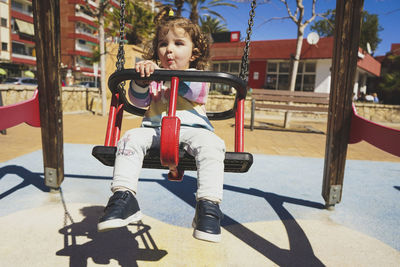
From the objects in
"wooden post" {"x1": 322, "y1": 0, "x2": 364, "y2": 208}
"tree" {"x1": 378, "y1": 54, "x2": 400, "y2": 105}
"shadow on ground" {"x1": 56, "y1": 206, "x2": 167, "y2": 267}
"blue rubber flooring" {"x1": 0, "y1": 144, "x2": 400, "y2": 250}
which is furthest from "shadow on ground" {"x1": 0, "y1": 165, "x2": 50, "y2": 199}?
"tree" {"x1": 378, "y1": 54, "x2": 400, "y2": 105}

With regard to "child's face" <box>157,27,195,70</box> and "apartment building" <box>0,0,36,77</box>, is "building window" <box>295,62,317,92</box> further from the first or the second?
"apartment building" <box>0,0,36,77</box>

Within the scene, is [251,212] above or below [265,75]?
below

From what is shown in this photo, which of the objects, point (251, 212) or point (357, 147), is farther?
point (357, 147)

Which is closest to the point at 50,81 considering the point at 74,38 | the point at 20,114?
the point at 20,114

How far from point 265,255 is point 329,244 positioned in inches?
20.3

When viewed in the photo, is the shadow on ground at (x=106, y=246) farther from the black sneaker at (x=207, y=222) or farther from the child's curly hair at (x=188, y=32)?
the child's curly hair at (x=188, y=32)

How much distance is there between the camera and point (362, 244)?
2.01m

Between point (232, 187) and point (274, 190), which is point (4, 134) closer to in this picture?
point (232, 187)

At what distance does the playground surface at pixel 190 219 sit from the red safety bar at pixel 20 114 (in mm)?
704

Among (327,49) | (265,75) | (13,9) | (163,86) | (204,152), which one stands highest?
(13,9)

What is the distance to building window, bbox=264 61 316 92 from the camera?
18595 mm

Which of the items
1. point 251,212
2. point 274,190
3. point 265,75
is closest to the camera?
point 251,212

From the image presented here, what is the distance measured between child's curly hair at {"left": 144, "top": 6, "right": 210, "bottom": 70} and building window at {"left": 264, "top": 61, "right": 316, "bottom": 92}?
682 inches

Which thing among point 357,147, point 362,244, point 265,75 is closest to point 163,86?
point 362,244
